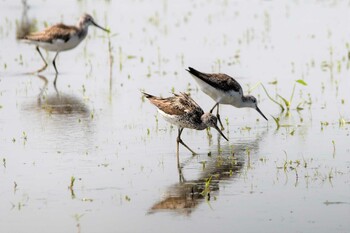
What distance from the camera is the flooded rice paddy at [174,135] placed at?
28.7 ft

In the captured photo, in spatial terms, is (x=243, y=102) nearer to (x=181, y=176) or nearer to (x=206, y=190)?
(x=181, y=176)

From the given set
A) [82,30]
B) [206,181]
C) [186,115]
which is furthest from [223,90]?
[82,30]

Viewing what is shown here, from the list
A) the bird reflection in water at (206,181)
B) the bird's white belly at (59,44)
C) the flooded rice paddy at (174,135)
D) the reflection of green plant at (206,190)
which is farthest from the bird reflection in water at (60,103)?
the reflection of green plant at (206,190)

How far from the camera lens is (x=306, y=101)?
1467 centimetres

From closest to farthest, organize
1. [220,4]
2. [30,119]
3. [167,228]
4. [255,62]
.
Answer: [167,228], [30,119], [255,62], [220,4]


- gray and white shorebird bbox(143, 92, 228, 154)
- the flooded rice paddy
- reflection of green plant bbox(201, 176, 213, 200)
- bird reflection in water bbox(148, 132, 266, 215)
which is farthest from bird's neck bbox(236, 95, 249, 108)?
reflection of green plant bbox(201, 176, 213, 200)

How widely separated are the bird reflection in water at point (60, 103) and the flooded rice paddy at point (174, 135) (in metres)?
0.04

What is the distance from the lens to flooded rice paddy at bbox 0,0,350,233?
28.7 feet

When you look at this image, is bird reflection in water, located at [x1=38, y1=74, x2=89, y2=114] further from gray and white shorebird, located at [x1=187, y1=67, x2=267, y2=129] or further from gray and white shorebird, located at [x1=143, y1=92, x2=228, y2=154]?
gray and white shorebird, located at [x1=143, y1=92, x2=228, y2=154]

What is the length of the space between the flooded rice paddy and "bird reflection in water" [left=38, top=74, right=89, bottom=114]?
38 millimetres

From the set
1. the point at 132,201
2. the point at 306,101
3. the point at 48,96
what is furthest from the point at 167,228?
the point at 48,96

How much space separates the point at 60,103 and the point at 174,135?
3.40 meters

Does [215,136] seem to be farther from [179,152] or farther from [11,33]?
[11,33]

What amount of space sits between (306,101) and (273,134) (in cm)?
223
